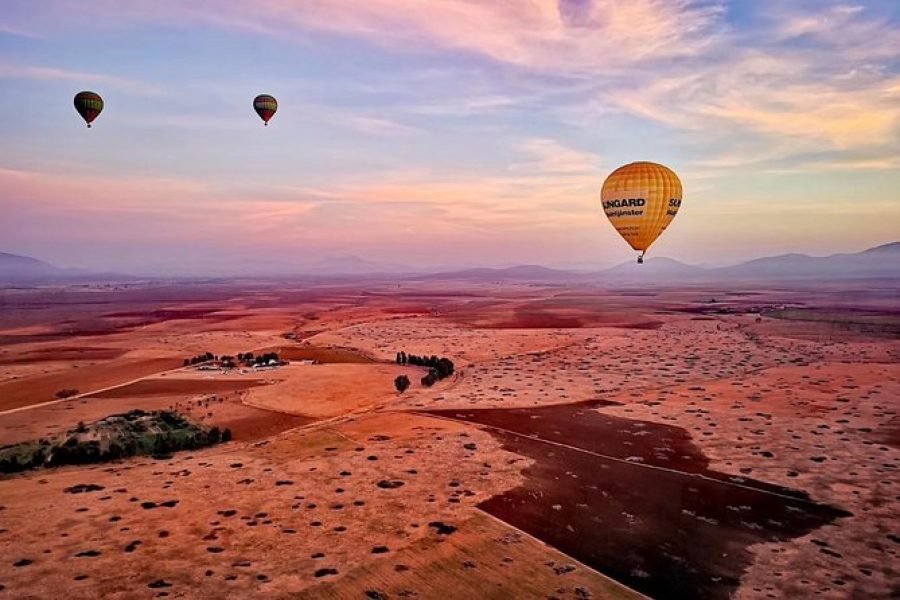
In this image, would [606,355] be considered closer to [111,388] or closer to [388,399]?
[388,399]

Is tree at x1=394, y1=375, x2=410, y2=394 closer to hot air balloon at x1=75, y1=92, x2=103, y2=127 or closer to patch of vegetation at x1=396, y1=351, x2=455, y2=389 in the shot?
patch of vegetation at x1=396, y1=351, x2=455, y2=389

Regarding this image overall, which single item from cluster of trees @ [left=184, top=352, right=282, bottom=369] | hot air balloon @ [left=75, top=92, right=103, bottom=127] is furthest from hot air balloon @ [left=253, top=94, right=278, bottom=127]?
cluster of trees @ [left=184, top=352, right=282, bottom=369]

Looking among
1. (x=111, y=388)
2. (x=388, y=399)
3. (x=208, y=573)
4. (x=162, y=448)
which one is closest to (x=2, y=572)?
(x=208, y=573)

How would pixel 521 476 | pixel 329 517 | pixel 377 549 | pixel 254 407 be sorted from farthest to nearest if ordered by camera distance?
1. pixel 254 407
2. pixel 521 476
3. pixel 329 517
4. pixel 377 549

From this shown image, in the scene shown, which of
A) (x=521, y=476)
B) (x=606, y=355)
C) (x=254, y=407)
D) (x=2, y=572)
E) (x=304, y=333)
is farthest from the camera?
(x=304, y=333)

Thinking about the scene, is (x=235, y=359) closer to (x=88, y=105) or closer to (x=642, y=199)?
(x=88, y=105)

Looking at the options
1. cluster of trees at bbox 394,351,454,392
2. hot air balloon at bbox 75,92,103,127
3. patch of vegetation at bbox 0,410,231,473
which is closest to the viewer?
patch of vegetation at bbox 0,410,231,473

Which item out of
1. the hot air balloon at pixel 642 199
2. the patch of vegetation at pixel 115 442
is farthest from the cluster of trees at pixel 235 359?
the hot air balloon at pixel 642 199

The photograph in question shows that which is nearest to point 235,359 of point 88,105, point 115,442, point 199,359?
point 199,359
